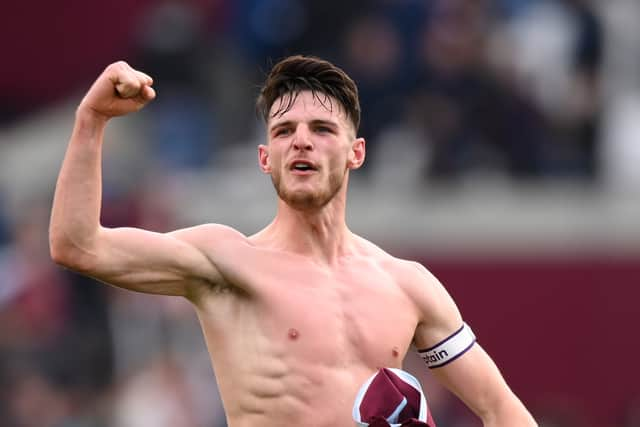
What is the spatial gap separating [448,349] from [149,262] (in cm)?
144

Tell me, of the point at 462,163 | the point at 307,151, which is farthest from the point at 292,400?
the point at 462,163

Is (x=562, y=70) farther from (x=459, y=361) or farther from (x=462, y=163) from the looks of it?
(x=459, y=361)

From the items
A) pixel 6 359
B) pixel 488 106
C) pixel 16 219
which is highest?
pixel 488 106

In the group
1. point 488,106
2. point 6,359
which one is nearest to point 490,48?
point 488,106

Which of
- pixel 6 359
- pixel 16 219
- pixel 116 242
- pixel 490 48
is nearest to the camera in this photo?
pixel 116 242

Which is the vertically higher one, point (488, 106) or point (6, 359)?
point (488, 106)

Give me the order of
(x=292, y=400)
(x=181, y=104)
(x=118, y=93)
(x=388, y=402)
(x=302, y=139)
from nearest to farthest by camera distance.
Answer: (x=118, y=93) → (x=388, y=402) → (x=292, y=400) → (x=302, y=139) → (x=181, y=104)

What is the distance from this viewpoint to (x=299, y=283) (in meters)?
7.20

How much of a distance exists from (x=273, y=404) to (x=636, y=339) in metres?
8.31

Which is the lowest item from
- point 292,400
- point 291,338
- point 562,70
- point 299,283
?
point 292,400

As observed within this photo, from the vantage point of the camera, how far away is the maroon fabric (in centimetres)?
676

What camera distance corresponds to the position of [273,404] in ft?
22.8

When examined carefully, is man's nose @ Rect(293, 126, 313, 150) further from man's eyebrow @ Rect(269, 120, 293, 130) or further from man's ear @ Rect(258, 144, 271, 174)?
man's ear @ Rect(258, 144, 271, 174)

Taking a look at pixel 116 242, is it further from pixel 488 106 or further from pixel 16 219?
pixel 488 106
